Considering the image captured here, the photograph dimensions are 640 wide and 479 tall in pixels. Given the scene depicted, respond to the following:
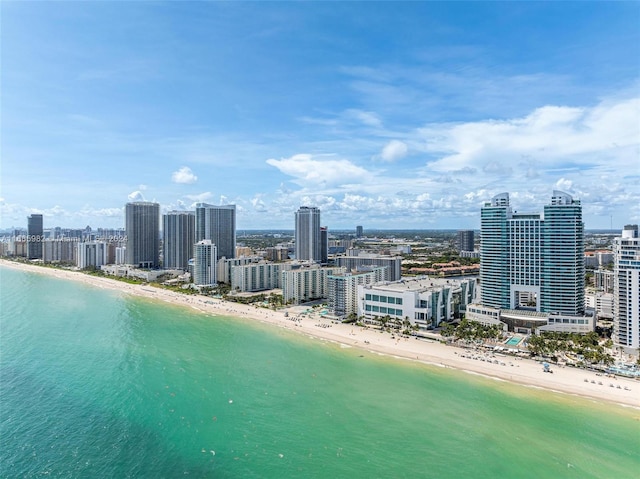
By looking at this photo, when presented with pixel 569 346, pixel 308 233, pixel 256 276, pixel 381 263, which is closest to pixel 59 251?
pixel 308 233

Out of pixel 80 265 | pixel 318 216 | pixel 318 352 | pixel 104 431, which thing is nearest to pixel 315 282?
pixel 318 352

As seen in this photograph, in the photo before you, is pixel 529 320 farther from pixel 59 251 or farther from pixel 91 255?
pixel 59 251

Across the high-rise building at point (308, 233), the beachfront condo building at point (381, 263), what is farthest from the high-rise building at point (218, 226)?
the beachfront condo building at point (381, 263)

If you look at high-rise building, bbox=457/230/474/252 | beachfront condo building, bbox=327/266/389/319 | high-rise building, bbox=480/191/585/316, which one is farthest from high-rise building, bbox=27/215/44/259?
high-rise building, bbox=480/191/585/316

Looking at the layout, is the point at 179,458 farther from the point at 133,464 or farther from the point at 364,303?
the point at 364,303

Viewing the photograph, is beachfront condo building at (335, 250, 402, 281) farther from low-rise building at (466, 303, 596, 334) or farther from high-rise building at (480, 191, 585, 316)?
low-rise building at (466, 303, 596, 334)
